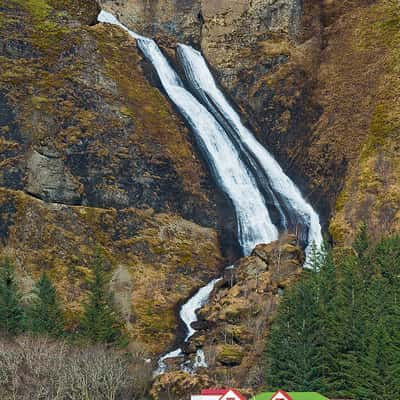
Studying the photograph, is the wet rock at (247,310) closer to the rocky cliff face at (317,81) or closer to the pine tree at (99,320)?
the pine tree at (99,320)

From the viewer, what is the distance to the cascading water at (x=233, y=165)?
73.6 meters

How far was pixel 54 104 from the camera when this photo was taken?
264 ft

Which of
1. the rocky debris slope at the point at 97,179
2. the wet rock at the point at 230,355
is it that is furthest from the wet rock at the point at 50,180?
the wet rock at the point at 230,355

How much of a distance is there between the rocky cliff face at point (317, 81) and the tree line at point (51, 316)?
82.4 feet

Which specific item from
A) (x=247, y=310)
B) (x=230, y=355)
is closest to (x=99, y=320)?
(x=230, y=355)

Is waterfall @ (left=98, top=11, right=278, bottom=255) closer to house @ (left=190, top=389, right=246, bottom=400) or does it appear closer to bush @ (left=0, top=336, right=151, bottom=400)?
bush @ (left=0, top=336, right=151, bottom=400)

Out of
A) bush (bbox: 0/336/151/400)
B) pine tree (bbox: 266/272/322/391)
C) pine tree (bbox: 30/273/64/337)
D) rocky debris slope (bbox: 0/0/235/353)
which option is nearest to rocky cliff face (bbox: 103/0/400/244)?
rocky debris slope (bbox: 0/0/235/353)

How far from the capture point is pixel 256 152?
282ft

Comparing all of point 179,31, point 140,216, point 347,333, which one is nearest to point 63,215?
point 140,216

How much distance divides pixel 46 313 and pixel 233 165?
32.9 m

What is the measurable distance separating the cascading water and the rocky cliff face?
2.07 meters

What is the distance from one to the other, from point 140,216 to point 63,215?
26.8 ft

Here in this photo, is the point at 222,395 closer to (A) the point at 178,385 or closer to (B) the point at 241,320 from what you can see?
(A) the point at 178,385

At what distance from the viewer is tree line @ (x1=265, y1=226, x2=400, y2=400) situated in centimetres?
4078
